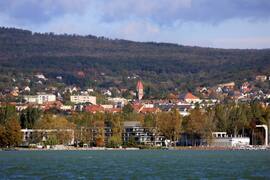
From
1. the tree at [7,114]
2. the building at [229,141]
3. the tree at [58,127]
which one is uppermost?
the tree at [7,114]

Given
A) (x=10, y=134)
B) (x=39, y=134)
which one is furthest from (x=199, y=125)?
(x=10, y=134)

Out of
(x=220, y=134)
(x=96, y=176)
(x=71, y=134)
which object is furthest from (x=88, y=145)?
(x=96, y=176)

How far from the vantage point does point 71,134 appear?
129250 millimetres

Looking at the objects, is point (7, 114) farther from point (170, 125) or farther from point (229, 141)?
point (229, 141)

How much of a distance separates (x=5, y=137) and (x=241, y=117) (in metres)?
34.0

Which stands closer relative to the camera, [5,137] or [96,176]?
[96,176]

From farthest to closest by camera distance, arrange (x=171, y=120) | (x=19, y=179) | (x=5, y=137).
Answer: (x=171, y=120) → (x=5, y=137) → (x=19, y=179)

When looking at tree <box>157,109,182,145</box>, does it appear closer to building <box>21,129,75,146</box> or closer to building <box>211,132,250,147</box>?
building <box>211,132,250,147</box>

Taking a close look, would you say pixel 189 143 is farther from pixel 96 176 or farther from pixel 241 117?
pixel 96 176

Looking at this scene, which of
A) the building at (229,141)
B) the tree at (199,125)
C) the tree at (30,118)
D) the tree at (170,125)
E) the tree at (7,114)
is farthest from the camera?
the tree at (30,118)

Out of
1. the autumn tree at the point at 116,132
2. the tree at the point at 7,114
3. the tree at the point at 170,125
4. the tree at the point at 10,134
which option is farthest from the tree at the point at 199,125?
the tree at the point at 7,114

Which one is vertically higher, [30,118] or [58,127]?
[30,118]

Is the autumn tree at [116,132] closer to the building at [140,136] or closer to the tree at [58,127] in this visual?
the building at [140,136]

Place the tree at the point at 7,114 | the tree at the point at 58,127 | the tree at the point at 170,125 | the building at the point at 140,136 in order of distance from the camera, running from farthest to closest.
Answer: the building at the point at 140,136, the tree at the point at 7,114, the tree at the point at 58,127, the tree at the point at 170,125
